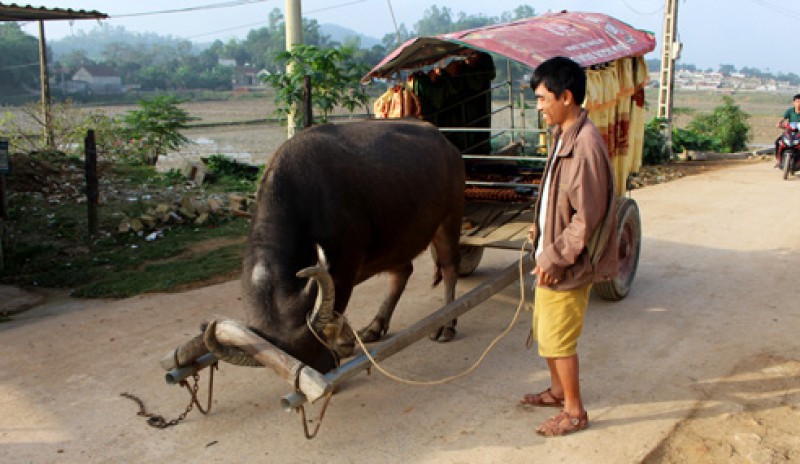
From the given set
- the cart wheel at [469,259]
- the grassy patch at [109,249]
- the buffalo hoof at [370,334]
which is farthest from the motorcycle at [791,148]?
the buffalo hoof at [370,334]

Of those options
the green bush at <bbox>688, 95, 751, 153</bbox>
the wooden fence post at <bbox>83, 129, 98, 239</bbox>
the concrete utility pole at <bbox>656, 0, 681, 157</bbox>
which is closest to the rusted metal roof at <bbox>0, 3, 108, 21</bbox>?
the wooden fence post at <bbox>83, 129, 98, 239</bbox>

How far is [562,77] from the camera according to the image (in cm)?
349

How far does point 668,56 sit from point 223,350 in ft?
55.0

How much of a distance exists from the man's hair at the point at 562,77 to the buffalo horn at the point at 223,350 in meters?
2.03

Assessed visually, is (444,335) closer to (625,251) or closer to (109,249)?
(625,251)

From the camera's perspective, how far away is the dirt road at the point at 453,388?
370 cm

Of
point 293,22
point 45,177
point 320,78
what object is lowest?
point 45,177

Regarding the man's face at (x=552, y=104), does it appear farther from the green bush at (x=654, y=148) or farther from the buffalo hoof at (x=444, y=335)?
the green bush at (x=654, y=148)

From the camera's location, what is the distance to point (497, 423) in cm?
395

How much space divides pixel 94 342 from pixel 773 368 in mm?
4853

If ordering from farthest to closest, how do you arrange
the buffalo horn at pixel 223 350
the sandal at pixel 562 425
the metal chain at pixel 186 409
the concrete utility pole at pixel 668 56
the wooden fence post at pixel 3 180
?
the concrete utility pole at pixel 668 56 → the wooden fence post at pixel 3 180 → the metal chain at pixel 186 409 → the sandal at pixel 562 425 → the buffalo horn at pixel 223 350

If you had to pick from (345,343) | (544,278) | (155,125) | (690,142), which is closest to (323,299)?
(345,343)

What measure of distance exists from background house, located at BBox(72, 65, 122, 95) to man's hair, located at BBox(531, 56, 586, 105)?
50.3 metres

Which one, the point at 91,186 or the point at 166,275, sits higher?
the point at 91,186
